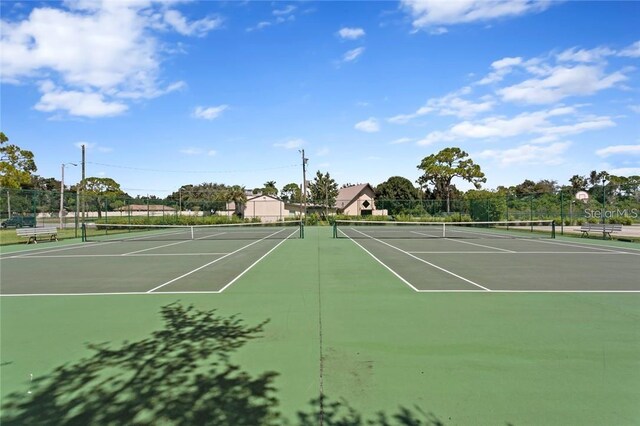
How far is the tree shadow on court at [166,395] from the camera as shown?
3283 millimetres

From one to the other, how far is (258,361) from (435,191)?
248ft

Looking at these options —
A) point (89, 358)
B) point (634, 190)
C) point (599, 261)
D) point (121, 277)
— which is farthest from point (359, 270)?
point (634, 190)

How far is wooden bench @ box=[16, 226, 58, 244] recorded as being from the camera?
69.2 feet

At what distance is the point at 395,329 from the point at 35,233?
23.6 meters

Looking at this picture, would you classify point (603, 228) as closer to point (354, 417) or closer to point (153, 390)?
point (354, 417)

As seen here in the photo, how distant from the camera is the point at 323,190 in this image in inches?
3012

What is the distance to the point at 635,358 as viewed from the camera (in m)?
4.50

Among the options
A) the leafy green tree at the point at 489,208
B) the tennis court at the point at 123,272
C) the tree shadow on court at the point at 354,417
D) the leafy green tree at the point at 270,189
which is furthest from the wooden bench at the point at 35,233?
the leafy green tree at the point at 270,189

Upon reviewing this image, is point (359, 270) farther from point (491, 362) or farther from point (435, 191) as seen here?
point (435, 191)

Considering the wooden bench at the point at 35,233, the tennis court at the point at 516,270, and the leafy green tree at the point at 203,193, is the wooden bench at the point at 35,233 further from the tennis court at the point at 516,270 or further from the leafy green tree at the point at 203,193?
the leafy green tree at the point at 203,193

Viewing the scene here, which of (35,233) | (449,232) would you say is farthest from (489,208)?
(35,233)

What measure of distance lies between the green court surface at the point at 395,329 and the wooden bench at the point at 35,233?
1158 centimetres
